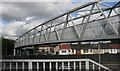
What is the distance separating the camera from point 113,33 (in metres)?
25.0

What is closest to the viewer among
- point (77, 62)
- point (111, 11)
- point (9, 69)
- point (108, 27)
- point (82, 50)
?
A: point (9, 69)

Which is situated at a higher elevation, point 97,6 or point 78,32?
point 97,6

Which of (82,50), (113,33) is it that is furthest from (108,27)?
(82,50)

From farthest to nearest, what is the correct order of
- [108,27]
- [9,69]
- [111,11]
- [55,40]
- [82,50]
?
1. [82,50]
2. [55,40]
3. [111,11]
4. [108,27]
5. [9,69]

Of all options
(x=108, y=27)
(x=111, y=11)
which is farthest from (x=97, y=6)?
(x=111, y=11)

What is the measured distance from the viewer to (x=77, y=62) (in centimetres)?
2361

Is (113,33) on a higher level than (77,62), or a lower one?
higher

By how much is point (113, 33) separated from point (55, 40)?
13401 millimetres

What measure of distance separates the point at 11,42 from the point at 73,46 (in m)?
28.9

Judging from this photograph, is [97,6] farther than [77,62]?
Yes

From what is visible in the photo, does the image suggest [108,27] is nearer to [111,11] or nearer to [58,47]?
[111,11]

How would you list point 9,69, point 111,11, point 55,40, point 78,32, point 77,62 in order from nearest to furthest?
point 9,69 < point 77,62 < point 78,32 < point 111,11 < point 55,40

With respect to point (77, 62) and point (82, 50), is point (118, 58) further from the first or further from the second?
point (82, 50)

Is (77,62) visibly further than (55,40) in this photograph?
No
